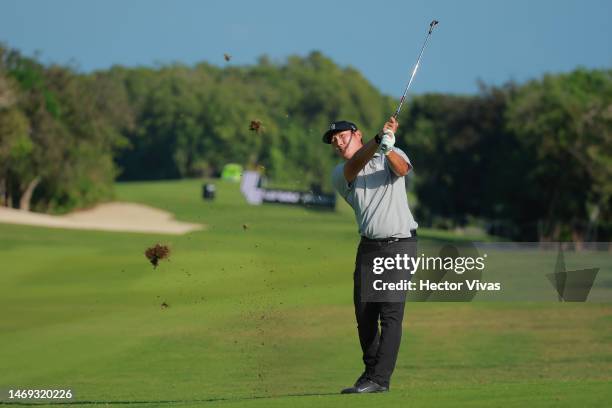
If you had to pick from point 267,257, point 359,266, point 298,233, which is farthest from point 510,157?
point 359,266

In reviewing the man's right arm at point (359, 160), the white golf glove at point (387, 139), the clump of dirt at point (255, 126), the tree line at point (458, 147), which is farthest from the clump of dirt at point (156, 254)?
the tree line at point (458, 147)

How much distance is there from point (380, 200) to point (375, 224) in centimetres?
20

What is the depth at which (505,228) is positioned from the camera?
95.8m

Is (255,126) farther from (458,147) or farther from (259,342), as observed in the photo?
(458,147)

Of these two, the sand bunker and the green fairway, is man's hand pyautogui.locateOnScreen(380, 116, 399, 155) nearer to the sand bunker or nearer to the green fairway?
the green fairway

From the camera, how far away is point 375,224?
1052 centimetres

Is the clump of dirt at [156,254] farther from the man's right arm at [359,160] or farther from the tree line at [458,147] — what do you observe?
the tree line at [458,147]

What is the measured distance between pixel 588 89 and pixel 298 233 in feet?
124

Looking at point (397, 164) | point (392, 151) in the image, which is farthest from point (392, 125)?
point (397, 164)

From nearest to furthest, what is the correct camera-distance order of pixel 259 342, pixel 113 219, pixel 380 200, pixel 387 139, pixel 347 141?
pixel 387 139 < pixel 380 200 < pixel 347 141 < pixel 259 342 < pixel 113 219

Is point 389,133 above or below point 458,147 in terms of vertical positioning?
below

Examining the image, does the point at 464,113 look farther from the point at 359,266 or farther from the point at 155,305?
the point at 359,266

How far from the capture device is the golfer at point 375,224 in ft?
34.2

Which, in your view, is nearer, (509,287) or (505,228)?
(509,287)
